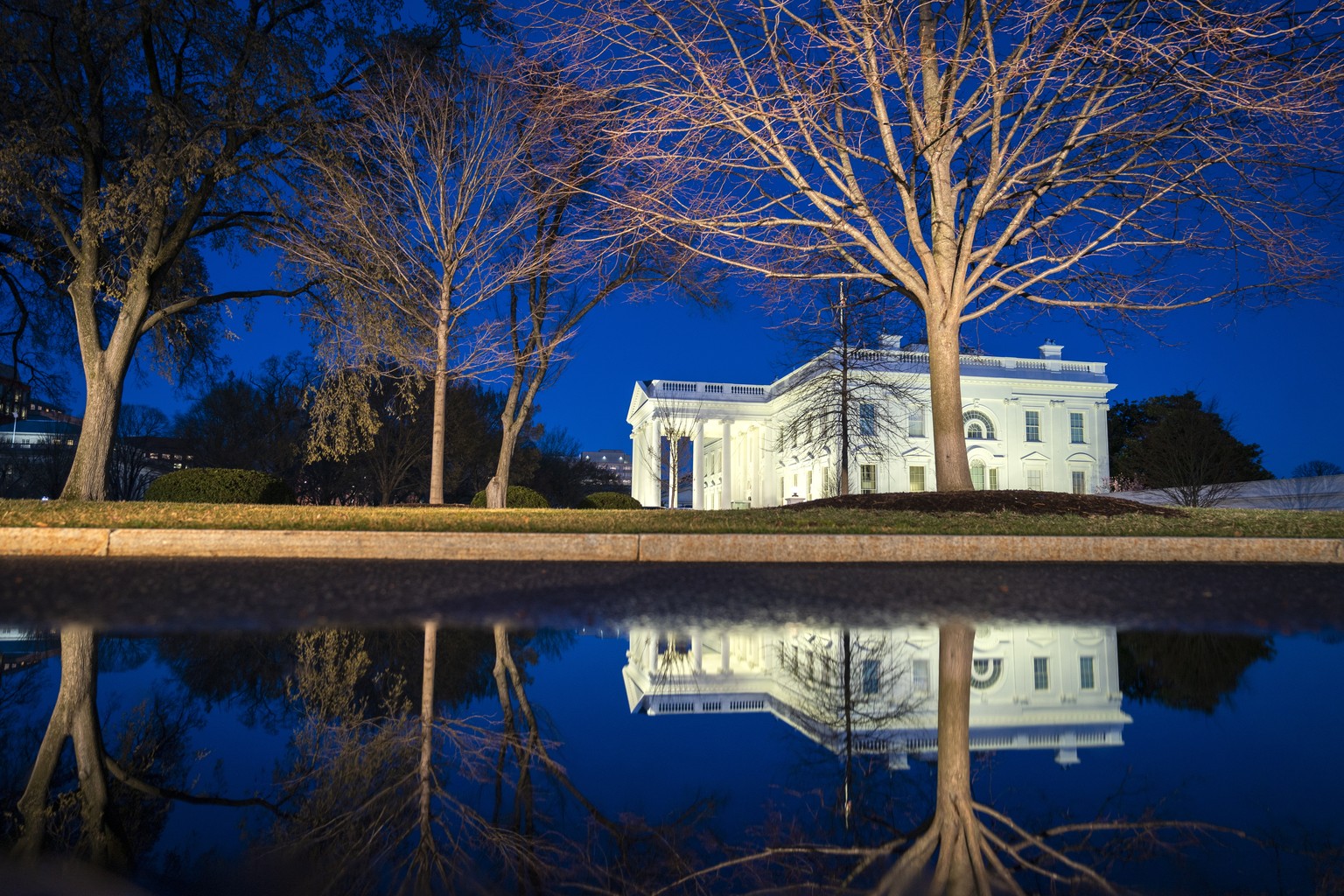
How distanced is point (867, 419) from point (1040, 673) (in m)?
32.9

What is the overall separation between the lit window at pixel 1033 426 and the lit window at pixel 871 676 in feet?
157

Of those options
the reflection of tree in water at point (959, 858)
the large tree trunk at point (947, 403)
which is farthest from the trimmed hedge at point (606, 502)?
the reflection of tree in water at point (959, 858)

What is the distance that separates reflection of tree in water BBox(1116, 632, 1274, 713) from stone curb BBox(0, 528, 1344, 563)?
4215mm

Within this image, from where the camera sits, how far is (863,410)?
124 feet

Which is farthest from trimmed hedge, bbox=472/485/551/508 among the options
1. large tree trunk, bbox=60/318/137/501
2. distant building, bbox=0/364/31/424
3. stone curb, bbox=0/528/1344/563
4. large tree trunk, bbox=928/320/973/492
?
stone curb, bbox=0/528/1344/563

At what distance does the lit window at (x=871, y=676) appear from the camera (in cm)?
367

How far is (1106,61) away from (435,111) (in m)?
12.2

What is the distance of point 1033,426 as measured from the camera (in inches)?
1884

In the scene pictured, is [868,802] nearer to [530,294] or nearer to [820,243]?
[820,243]

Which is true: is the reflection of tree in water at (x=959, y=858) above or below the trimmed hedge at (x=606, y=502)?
below

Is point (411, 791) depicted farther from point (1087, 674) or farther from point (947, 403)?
point (947, 403)

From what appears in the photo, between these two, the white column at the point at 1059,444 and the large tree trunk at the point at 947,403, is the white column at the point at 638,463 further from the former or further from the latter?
the large tree trunk at the point at 947,403

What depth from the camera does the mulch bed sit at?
40.3 ft

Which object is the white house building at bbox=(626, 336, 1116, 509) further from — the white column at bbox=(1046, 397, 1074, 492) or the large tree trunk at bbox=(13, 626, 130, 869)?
the large tree trunk at bbox=(13, 626, 130, 869)
